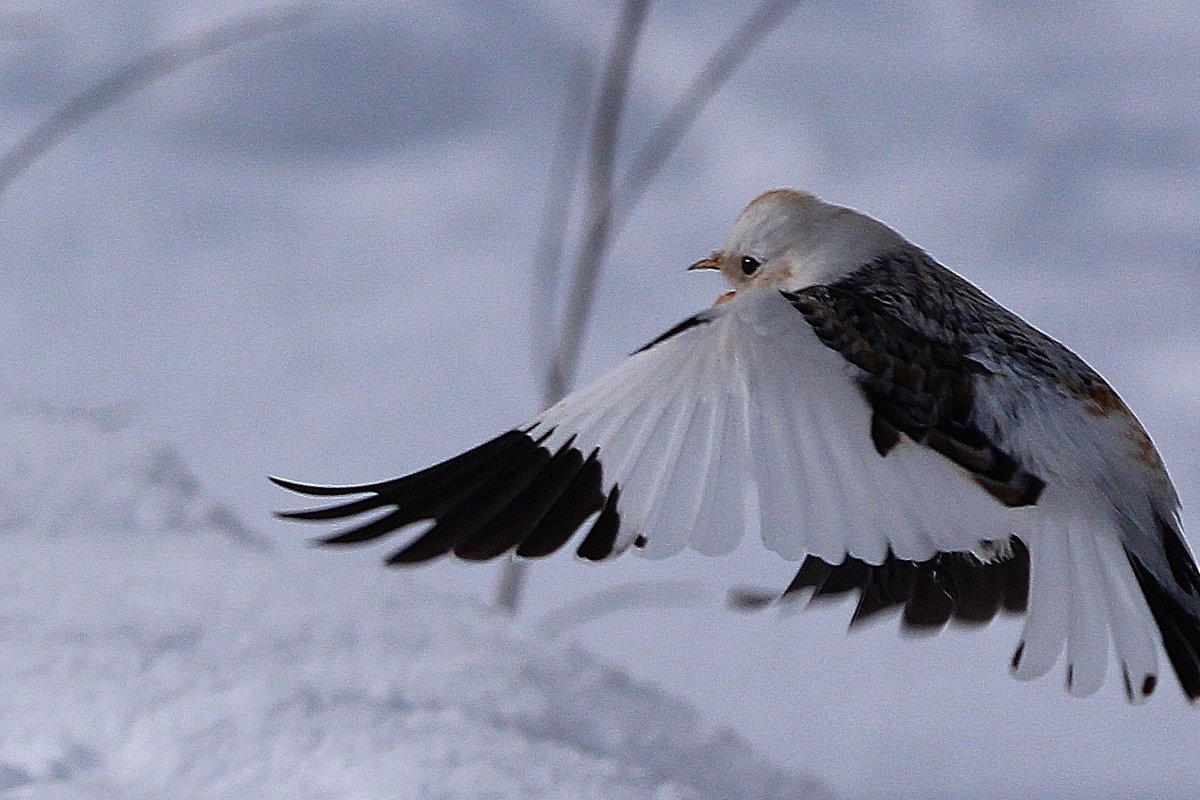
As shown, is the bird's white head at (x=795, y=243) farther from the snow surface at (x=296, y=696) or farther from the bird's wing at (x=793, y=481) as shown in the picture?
the snow surface at (x=296, y=696)

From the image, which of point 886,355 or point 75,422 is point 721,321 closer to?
point 886,355

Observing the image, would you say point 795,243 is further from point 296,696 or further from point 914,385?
point 296,696

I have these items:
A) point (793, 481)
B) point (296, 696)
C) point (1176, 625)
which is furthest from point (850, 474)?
point (296, 696)

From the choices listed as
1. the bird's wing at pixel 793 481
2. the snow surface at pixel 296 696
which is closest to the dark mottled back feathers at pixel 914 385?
the bird's wing at pixel 793 481

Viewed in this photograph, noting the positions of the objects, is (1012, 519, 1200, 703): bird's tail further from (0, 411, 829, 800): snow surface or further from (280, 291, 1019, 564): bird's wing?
(0, 411, 829, 800): snow surface

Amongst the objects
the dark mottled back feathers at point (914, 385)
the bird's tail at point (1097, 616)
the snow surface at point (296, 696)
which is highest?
the dark mottled back feathers at point (914, 385)

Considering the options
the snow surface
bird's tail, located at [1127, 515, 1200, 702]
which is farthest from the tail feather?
the snow surface
